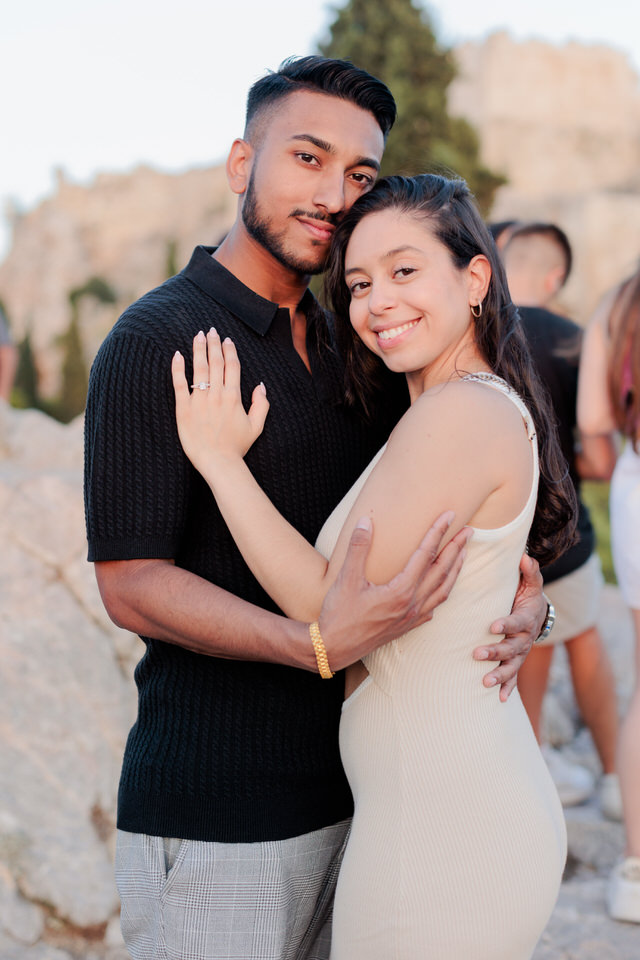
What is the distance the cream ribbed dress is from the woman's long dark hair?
183mm

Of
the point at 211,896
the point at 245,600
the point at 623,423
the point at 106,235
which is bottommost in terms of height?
the point at 106,235

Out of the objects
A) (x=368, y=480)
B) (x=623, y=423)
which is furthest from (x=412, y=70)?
(x=368, y=480)

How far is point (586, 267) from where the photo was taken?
28.8m

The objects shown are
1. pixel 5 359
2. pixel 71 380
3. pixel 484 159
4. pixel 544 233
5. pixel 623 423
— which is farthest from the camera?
pixel 484 159

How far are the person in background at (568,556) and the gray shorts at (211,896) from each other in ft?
7.03

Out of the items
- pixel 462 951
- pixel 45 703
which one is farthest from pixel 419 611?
pixel 45 703

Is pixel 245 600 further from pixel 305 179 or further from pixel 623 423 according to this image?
pixel 623 423

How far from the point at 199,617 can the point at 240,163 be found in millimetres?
1171

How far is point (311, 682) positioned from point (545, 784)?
0.51 meters

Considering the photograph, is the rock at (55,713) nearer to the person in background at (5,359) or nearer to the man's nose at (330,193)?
the person in background at (5,359)

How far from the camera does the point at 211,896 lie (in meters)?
1.67

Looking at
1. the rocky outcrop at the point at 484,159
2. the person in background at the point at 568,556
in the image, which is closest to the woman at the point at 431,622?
the person in background at the point at 568,556

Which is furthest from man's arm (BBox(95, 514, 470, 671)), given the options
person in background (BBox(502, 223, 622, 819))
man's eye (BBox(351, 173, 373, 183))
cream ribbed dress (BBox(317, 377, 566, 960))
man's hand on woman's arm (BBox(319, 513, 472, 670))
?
person in background (BBox(502, 223, 622, 819))

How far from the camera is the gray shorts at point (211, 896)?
166 centimetres
